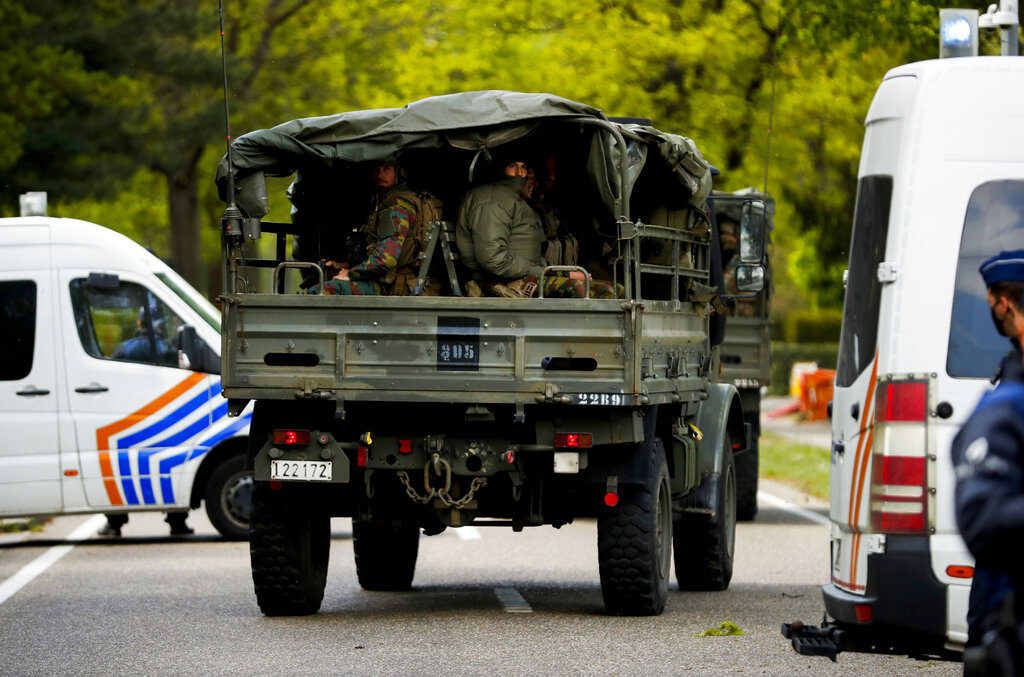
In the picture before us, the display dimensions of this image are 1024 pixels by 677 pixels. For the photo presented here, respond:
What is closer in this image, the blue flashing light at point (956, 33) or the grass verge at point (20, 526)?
the blue flashing light at point (956, 33)

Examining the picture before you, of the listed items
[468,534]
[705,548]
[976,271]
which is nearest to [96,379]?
[468,534]

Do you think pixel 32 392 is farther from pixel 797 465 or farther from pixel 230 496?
pixel 797 465

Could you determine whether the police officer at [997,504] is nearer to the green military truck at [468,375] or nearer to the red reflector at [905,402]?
the red reflector at [905,402]

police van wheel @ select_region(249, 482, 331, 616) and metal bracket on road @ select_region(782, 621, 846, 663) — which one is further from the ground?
metal bracket on road @ select_region(782, 621, 846, 663)

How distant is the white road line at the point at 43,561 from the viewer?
11844 mm

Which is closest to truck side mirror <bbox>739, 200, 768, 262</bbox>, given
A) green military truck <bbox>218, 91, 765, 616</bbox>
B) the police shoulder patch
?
green military truck <bbox>218, 91, 765, 616</bbox>

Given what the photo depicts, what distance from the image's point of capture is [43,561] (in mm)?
13594

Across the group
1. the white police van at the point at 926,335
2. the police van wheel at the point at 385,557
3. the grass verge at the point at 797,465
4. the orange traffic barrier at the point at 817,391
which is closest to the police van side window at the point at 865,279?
the white police van at the point at 926,335

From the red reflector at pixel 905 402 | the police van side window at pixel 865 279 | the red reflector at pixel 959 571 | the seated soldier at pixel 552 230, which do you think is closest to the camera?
the red reflector at pixel 959 571

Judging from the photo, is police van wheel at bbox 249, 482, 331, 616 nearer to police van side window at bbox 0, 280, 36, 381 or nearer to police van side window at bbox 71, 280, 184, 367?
police van side window at bbox 71, 280, 184, 367

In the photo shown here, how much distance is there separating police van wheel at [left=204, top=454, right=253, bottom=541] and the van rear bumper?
8.53 meters

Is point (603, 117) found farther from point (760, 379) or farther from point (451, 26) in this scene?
point (451, 26)

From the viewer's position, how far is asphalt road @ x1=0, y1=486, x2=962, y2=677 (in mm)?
8406

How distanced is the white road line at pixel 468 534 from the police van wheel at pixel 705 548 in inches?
147
